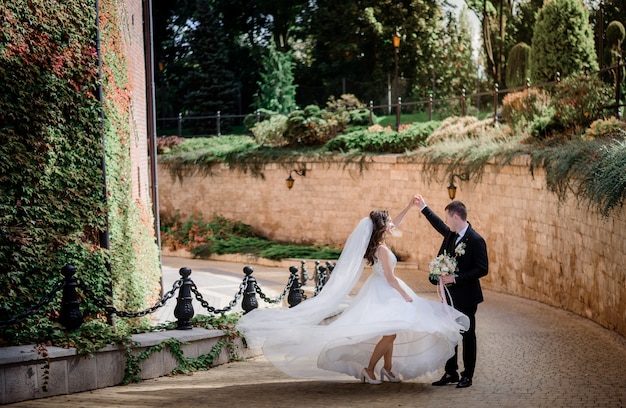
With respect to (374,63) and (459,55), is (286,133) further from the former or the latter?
(459,55)

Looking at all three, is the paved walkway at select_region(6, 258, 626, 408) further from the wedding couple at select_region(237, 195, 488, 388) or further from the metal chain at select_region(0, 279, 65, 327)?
the metal chain at select_region(0, 279, 65, 327)

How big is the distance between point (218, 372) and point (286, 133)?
58.7 feet

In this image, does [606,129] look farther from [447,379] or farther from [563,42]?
[563,42]

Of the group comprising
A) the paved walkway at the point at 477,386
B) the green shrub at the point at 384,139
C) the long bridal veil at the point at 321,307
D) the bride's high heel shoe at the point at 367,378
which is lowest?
the paved walkway at the point at 477,386

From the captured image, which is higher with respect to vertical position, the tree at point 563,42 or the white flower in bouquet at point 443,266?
the tree at point 563,42

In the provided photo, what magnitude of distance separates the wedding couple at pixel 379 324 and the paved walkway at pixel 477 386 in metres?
0.24

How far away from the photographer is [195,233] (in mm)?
26797

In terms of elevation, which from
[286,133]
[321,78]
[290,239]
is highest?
[321,78]

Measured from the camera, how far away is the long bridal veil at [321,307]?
8.03 m

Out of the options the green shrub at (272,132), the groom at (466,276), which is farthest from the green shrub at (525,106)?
the groom at (466,276)

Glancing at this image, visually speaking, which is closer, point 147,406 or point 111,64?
point 147,406

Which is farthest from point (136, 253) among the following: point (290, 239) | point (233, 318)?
point (290, 239)

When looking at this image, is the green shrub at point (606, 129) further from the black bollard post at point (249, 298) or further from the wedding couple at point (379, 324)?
the wedding couple at point (379, 324)

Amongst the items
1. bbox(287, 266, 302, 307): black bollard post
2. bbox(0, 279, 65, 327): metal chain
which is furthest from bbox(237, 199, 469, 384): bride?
bbox(287, 266, 302, 307): black bollard post
